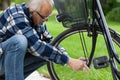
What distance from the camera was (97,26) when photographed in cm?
445

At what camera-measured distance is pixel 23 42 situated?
4.01 m

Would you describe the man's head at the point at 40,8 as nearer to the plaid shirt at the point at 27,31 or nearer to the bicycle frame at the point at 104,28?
the plaid shirt at the point at 27,31

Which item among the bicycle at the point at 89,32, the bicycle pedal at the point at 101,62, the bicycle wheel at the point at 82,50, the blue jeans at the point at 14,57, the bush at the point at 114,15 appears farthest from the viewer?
the bush at the point at 114,15

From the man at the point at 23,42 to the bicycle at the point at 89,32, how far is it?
0.26 m

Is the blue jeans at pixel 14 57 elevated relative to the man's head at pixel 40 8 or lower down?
lower down

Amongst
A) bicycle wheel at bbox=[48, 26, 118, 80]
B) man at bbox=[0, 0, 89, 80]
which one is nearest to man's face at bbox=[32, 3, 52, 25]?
man at bbox=[0, 0, 89, 80]

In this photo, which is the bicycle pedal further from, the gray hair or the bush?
the bush

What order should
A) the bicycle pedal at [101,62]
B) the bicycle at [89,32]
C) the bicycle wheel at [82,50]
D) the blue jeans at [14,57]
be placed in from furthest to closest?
the bicycle wheel at [82,50] → the bicycle pedal at [101,62] → the bicycle at [89,32] → the blue jeans at [14,57]

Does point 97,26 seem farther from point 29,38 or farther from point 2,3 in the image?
point 2,3

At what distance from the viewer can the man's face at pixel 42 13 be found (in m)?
4.08

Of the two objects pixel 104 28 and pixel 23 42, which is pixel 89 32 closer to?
pixel 104 28

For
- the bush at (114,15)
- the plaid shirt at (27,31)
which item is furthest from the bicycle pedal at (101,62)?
the bush at (114,15)

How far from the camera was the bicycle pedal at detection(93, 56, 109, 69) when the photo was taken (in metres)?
4.27

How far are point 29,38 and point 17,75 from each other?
1.08ft
